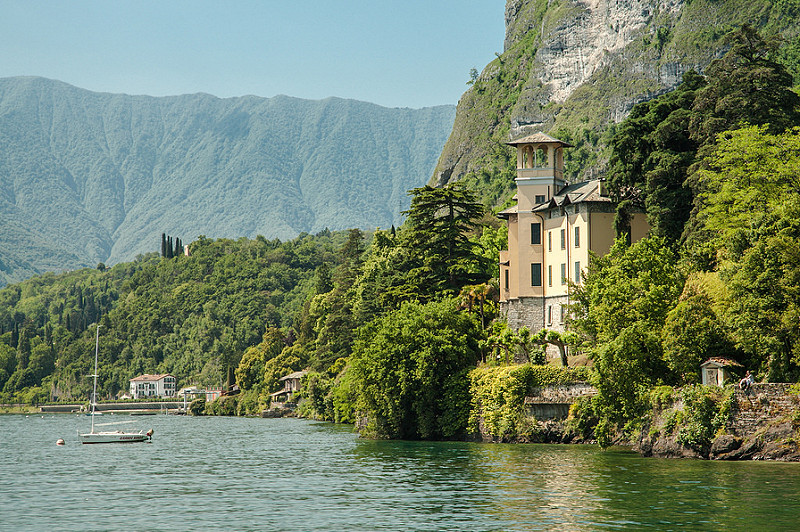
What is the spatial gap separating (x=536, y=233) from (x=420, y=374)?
1726 centimetres

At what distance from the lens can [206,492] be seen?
133ft

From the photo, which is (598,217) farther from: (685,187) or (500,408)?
(500,408)

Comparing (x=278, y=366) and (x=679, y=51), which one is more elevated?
(x=679, y=51)

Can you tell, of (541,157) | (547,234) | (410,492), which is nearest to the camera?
(410,492)

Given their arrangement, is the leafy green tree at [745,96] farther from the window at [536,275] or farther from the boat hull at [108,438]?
the boat hull at [108,438]

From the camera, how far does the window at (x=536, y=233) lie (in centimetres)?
7425

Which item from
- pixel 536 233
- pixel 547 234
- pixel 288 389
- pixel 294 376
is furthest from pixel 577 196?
pixel 288 389

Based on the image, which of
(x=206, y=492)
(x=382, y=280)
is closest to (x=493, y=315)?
(x=382, y=280)

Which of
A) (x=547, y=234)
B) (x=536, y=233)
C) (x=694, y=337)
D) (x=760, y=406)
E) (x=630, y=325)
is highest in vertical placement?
(x=536, y=233)

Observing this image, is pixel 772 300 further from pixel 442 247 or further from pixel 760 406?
pixel 442 247

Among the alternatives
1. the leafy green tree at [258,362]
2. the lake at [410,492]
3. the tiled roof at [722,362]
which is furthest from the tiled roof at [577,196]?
the leafy green tree at [258,362]

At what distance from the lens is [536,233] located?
244 ft

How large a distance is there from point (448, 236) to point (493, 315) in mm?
8899

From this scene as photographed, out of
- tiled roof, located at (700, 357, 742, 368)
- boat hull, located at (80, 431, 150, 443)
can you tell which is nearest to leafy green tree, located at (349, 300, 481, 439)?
tiled roof, located at (700, 357, 742, 368)
